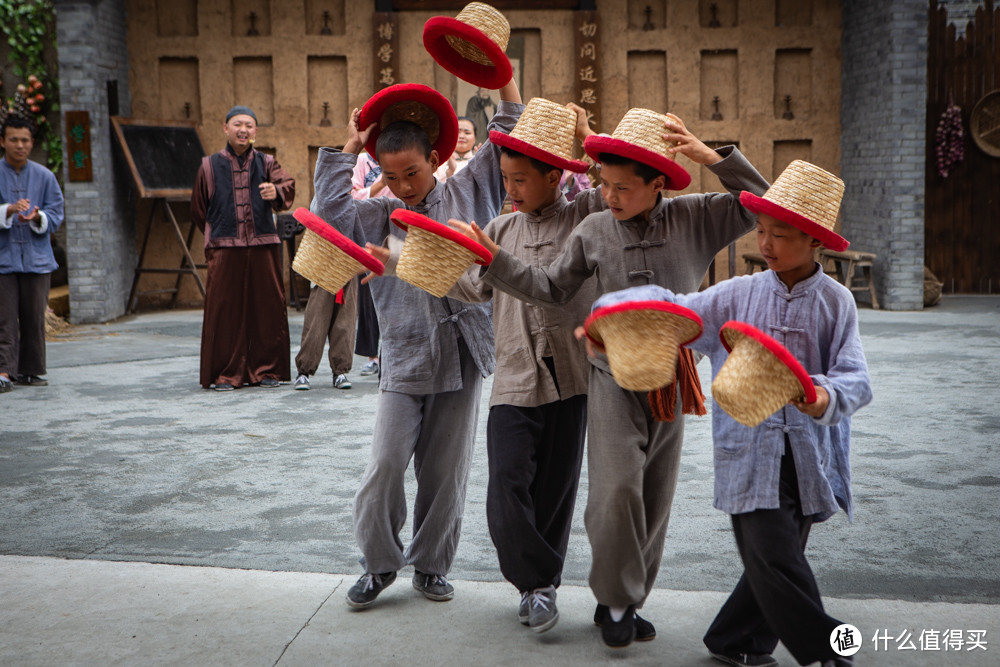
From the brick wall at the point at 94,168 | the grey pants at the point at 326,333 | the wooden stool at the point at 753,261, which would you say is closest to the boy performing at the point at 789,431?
the grey pants at the point at 326,333

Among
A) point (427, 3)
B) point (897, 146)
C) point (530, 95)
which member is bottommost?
point (897, 146)

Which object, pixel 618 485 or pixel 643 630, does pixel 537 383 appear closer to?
pixel 618 485

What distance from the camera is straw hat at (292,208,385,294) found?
283 centimetres

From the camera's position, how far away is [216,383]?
7355mm

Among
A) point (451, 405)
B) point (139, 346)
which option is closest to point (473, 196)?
point (451, 405)

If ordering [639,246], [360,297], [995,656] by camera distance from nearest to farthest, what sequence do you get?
[995,656]
[639,246]
[360,297]

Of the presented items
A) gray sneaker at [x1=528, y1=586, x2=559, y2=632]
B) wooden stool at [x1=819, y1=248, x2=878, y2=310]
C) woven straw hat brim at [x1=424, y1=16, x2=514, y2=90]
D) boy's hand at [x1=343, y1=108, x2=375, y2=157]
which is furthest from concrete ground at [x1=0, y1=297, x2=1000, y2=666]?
wooden stool at [x1=819, y1=248, x2=878, y2=310]

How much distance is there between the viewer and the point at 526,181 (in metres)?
3.13

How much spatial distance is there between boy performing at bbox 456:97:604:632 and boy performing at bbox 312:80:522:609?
7.5 inches

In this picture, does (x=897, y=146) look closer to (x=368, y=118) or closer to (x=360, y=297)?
(x=360, y=297)

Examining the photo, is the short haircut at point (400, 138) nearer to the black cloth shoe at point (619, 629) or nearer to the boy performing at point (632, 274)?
the boy performing at point (632, 274)

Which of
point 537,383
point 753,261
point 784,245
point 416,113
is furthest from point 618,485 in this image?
point 753,261

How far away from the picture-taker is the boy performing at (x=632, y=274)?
2873mm

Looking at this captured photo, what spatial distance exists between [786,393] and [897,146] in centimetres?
1021
